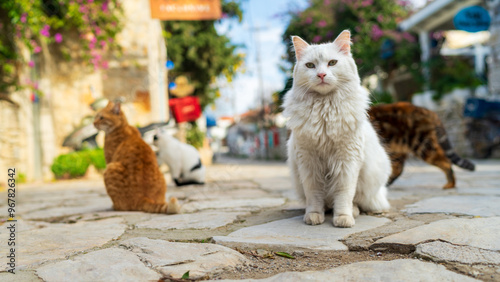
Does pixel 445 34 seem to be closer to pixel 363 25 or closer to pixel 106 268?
pixel 363 25

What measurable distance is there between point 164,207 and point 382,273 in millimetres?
1750

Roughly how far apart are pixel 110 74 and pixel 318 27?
6484 millimetres

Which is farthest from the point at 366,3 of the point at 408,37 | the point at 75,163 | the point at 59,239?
the point at 59,239

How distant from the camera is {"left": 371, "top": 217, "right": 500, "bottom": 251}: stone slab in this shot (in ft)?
5.26

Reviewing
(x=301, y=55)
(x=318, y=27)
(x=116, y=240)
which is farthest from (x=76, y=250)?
(x=318, y=27)

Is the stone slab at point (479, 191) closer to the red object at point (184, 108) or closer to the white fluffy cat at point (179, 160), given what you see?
the white fluffy cat at point (179, 160)

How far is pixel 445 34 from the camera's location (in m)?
11.7

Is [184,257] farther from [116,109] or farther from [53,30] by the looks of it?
[53,30]

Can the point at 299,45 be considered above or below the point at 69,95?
below

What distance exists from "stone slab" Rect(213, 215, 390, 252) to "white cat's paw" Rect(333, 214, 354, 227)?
1.1 inches

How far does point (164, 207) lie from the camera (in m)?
2.71

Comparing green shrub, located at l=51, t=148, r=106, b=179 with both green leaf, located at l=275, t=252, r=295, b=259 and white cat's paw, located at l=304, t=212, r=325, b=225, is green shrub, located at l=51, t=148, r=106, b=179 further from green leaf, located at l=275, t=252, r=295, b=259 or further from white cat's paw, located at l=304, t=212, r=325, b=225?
green leaf, located at l=275, t=252, r=295, b=259

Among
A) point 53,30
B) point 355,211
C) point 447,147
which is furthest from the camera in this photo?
point 53,30

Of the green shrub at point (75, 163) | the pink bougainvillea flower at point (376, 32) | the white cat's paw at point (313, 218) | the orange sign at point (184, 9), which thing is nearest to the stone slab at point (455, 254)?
the white cat's paw at point (313, 218)
